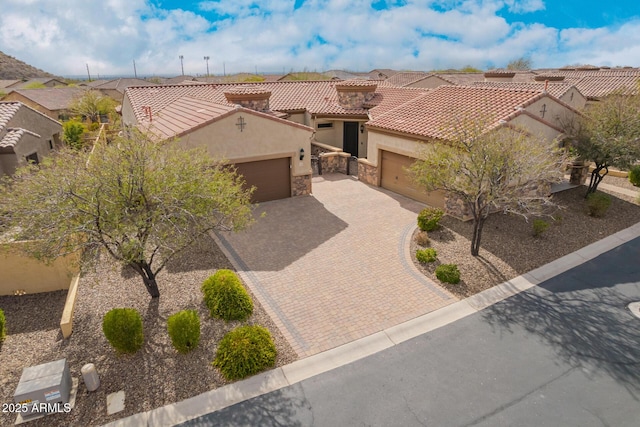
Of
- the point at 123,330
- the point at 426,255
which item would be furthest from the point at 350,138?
the point at 123,330

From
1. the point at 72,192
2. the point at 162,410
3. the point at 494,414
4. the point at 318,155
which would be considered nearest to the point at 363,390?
the point at 494,414

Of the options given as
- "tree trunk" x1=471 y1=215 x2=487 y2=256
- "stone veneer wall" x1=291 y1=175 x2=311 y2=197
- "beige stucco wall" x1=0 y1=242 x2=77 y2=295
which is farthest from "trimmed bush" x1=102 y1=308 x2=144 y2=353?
"stone veneer wall" x1=291 y1=175 x2=311 y2=197

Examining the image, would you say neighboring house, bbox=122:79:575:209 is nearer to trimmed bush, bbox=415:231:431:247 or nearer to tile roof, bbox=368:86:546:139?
tile roof, bbox=368:86:546:139

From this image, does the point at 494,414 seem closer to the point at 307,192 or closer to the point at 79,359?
the point at 79,359

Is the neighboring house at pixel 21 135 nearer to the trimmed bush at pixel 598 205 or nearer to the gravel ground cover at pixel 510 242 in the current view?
the gravel ground cover at pixel 510 242

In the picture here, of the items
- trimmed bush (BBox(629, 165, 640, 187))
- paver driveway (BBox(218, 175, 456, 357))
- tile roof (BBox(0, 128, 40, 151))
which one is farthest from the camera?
trimmed bush (BBox(629, 165, 640, 187))

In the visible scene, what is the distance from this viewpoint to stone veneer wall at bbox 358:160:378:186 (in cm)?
2223

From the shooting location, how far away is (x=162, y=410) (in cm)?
794

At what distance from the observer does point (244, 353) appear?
346 inches

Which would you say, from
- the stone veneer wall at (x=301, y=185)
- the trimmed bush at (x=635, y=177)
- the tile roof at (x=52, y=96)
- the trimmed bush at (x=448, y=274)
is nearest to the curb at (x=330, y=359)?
the trimmed bush at (x=448, y=274)

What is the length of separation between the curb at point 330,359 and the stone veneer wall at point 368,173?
1063cm

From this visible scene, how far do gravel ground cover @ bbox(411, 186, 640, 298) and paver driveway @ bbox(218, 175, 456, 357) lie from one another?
1.17 meters

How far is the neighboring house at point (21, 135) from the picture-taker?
18.9 metres

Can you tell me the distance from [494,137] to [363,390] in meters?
9.62
